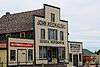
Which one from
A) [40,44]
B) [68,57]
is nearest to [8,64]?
[40,44]

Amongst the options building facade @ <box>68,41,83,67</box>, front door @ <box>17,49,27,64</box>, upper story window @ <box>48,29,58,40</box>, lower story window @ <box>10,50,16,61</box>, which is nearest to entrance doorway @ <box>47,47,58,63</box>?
upper story window @ <box>48,29,58,40</box>

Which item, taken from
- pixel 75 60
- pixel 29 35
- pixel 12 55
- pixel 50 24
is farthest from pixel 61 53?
pixel 12 55

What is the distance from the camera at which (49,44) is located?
59719mm

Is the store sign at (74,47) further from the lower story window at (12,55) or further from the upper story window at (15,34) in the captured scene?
the lower story window at (12,55)

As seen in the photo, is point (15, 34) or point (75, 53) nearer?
point (15, 34)

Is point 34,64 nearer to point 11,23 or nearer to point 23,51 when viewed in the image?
point 23,51

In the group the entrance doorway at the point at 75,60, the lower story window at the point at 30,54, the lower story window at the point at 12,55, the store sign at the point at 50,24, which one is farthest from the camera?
the entrance doorway at the point at 75,60

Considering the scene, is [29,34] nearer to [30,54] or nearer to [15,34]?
[15,34]

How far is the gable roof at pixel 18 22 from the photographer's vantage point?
5909 cm

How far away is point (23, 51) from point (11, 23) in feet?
36.9

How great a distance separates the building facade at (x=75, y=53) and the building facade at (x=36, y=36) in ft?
7.31

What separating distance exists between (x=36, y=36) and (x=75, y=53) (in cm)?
1417

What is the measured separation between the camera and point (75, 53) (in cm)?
6788

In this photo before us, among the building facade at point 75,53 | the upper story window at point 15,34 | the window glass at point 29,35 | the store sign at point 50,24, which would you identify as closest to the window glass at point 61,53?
the building facade at point 75,53
